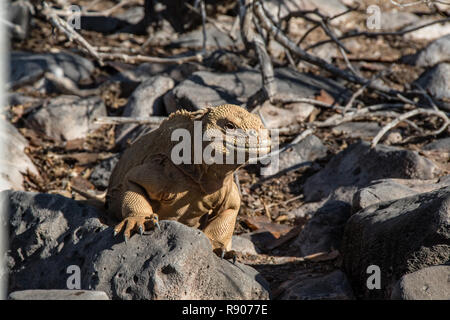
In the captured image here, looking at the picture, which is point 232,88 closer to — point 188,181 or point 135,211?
point 188,181

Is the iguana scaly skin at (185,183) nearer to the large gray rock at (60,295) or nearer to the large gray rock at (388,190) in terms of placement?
the large gray rock at (60,295)

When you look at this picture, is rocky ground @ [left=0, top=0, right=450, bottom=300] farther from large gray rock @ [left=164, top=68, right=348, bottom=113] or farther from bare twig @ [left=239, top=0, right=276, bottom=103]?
bare twig @ [left=239, top=0, right=276, bottom=103]

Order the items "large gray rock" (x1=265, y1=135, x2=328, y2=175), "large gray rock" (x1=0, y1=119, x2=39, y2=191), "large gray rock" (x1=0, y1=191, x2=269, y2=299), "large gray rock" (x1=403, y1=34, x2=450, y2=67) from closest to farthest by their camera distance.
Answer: "large gray rock" (x1=0, y1=191, x2=269, y2=299) → "large gray rock" (x1=0, y1=119, x2=39, y2=191) → "large gray rock" (x1=265, y1=135, x2=328, y2=175) → "large gray rock" (x1=403, y1=34, x2=450, y2=67)

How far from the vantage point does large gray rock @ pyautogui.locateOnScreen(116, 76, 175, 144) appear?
351 inches

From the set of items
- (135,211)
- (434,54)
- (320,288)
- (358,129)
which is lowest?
(320,288)

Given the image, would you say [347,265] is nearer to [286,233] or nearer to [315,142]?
[286,233]

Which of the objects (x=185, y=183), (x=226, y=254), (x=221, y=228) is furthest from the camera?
(x=221, y=228)

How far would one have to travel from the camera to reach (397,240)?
448cm

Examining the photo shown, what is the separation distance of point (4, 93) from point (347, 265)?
665 centimetres

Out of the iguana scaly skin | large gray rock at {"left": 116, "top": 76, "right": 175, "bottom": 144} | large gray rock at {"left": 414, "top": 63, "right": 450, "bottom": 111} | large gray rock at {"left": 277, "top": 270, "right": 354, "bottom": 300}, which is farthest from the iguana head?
large gray rock at {"left": 414, "top": 63, "right": 450, "bottom": 111}

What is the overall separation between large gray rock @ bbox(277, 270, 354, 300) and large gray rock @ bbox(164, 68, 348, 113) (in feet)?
12.9

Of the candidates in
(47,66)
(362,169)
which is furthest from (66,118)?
(362,169)

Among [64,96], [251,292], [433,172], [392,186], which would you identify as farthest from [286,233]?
[64,96]

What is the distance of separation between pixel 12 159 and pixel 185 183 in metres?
3.92
